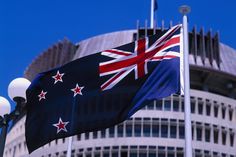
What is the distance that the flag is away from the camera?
64.3ft

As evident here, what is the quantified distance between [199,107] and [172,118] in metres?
4.93

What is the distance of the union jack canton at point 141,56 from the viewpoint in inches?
792

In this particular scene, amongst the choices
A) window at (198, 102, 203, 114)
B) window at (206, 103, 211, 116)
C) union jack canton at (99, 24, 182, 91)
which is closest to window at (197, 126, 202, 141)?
window at (198, 102, 203, 114)

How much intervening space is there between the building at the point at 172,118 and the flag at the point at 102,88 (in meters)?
45.5

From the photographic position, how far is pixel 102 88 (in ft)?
67.8

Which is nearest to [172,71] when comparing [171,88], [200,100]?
[171,88]

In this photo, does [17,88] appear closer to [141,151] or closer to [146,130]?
[141,151]

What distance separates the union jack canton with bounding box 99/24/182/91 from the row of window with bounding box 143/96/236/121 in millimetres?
48144

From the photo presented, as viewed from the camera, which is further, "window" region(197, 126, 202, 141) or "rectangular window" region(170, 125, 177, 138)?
"window" region(197, 126, 202, 141)

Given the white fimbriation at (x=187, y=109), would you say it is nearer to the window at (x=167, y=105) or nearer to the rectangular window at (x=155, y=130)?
the rectangular window at (x=155, y=130)

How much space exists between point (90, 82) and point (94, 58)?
118 cm

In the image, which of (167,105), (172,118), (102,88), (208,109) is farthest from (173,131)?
(102,88)

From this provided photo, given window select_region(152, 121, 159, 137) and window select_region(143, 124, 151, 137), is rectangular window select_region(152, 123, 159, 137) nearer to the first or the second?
window select_region(152, 121, 159, 137)

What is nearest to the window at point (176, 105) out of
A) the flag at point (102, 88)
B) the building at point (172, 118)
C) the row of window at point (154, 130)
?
the building at point (172, 118)
